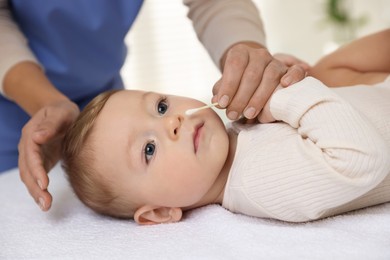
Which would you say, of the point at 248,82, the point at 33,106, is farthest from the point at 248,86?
the point at 33,106

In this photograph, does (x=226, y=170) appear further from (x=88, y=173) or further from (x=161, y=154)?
(x=88, y=173)

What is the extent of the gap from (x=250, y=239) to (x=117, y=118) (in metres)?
0.36

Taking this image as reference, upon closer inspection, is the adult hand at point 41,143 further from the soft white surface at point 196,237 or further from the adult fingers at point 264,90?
the adult fingers at point 264,90

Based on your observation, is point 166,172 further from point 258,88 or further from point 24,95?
point 24,95

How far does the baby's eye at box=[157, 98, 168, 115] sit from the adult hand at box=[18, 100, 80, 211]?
0.75 ft

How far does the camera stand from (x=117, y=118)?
38.7 inches

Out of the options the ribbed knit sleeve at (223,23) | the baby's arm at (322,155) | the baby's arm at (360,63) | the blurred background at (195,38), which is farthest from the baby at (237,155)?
the blurred background at (195,38)

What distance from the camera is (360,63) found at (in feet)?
3.82

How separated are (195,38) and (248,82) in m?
2.63

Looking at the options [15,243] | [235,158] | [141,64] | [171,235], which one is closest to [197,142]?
[235,158]

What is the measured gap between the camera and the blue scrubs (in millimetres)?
1312

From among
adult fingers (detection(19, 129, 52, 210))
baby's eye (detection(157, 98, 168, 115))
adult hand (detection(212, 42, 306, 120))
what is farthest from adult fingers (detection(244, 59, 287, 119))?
adult fingers (detection(19, 129, 52, 210))

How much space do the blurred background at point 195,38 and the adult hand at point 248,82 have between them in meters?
2.43

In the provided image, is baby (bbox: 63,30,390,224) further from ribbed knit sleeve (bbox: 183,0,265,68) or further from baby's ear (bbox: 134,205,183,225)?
ribbed knit sleeve (bbox: 183,0,265,68)
